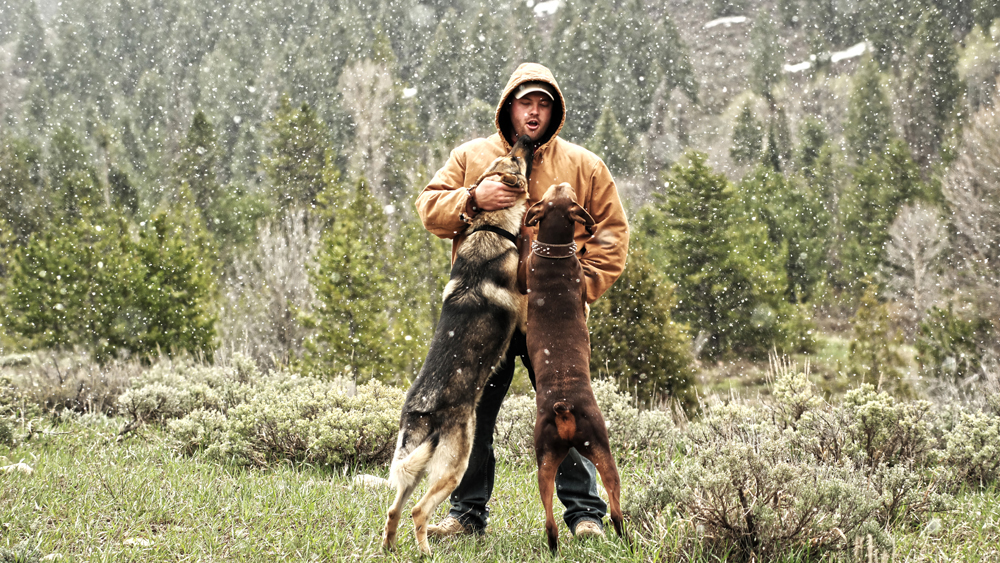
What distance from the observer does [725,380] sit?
2280 centimetres

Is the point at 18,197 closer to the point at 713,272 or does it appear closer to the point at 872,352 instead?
the point at 713,272

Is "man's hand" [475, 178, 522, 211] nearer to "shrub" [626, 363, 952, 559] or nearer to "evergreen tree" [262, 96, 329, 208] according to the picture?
"shrub" [626, 363, 952, 559]

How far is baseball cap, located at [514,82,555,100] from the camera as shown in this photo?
3.21 metres

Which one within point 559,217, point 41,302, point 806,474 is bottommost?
point 41,302

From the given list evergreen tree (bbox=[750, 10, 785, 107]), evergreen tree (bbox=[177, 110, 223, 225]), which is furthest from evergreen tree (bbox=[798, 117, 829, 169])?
evergreen tree (bbox=[177, 110, 223, 225])

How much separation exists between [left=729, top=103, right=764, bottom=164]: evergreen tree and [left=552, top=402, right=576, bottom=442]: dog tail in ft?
133

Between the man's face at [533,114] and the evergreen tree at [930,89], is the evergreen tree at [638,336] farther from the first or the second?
the evergreen tree at [930,89]

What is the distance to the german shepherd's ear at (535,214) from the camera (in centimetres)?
279

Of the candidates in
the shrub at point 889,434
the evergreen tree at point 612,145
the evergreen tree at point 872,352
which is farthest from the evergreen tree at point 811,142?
the shrub at point 889,434

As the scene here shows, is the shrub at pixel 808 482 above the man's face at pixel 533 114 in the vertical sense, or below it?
below

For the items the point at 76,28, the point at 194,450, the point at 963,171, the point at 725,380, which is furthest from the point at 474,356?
the point at 76,28

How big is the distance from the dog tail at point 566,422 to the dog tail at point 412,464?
542 millimetres

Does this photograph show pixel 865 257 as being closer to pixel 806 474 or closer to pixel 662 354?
pixel 662 354

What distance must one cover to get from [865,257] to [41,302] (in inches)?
1189
